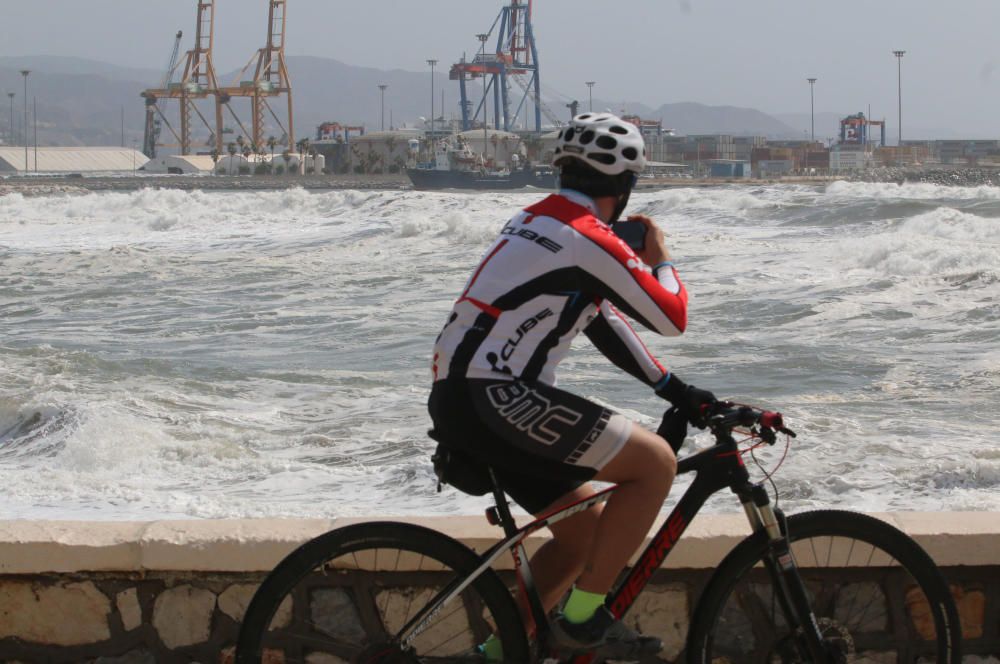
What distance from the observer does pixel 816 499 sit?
6.27 m

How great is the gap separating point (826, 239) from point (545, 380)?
2709 cm

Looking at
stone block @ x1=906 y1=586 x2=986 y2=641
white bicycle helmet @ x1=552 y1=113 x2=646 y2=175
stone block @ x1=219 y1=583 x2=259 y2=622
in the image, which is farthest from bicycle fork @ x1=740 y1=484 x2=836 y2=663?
stone block @ x1=219 y1=583 x2=259 y2=622

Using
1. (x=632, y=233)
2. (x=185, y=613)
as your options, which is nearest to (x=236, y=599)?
(x=185, y=613)

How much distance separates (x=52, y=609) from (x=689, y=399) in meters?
1.55

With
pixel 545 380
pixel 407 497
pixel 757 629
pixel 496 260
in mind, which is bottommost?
pixel 407 497

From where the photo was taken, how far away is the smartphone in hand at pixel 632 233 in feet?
8.45

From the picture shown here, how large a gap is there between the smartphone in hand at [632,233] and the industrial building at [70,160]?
418ft

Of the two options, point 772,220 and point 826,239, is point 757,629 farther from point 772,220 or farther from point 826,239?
point 772,220

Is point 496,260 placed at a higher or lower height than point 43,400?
higher

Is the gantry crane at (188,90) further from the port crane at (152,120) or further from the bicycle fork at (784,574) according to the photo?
the bicycle fork at (784,574)

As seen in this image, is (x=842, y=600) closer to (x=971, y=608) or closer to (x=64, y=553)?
(x=971, y=608)

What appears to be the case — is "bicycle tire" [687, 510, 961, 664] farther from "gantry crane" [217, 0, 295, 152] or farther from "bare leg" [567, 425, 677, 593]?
"gantry crane" [217, 0, 295, 152]

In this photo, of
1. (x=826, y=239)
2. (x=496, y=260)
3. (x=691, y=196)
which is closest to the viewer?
(x=496, y=260)

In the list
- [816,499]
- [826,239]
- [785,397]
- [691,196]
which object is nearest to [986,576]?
[816,499]
